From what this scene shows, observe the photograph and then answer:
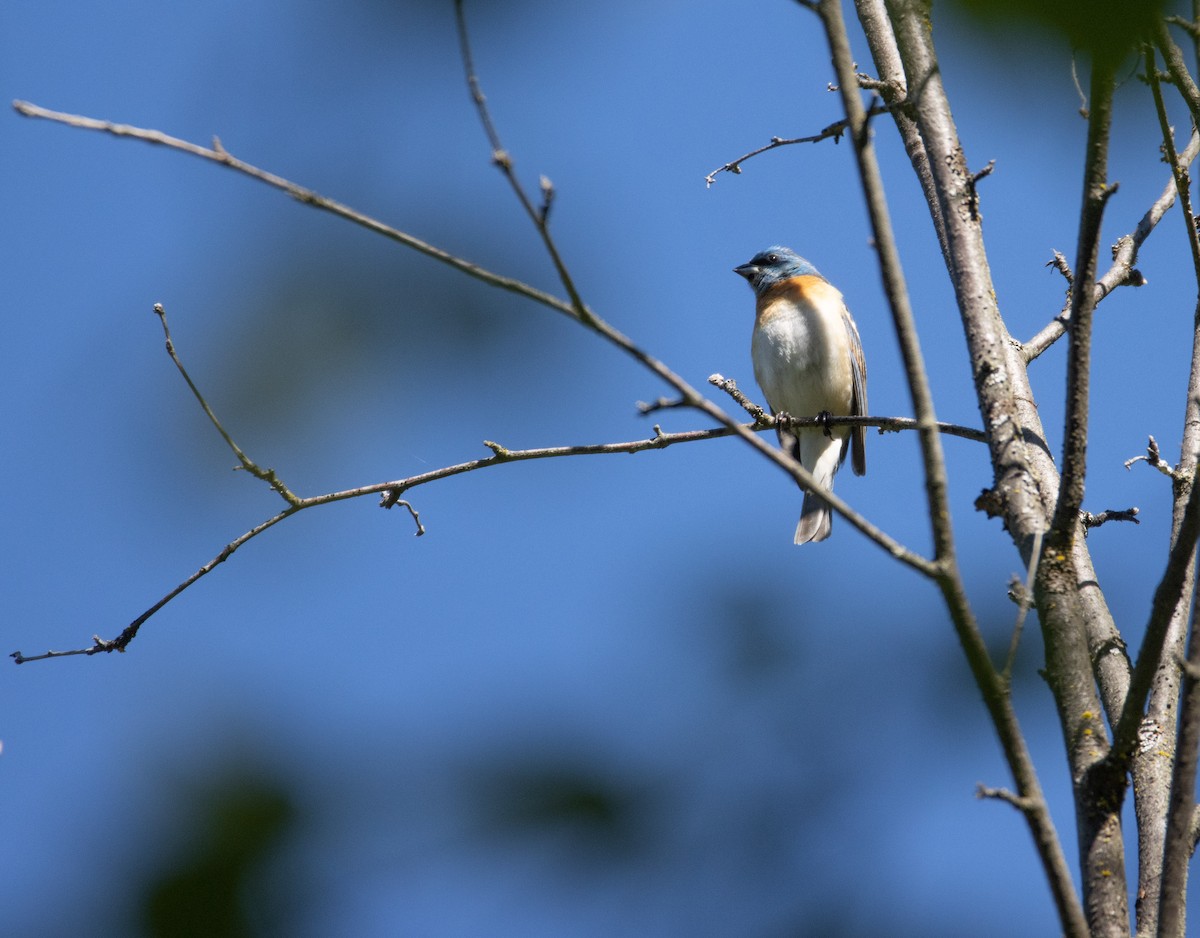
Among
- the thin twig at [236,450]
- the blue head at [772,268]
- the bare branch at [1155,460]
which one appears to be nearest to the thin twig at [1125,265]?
the bare branch at [1155,460]

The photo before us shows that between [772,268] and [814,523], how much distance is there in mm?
2554

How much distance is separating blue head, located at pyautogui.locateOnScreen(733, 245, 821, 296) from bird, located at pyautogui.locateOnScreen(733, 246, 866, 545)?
0.67m

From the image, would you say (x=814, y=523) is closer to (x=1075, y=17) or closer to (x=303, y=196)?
(x=303, y=196)

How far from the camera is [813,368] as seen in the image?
770cm

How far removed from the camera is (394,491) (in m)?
4.04

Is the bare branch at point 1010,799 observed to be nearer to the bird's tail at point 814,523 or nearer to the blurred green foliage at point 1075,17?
the blurred green foliage at point 1075,17

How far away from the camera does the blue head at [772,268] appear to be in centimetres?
877

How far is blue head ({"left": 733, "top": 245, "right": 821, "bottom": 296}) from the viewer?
8.77 metres

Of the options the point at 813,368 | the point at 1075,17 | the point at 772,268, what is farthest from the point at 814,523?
the point at 1075,17

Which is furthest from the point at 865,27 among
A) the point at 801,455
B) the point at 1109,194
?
the point at 801,455

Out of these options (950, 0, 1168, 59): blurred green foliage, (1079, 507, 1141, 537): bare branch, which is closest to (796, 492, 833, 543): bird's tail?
(1079, 507, 1141, 537): bare branch

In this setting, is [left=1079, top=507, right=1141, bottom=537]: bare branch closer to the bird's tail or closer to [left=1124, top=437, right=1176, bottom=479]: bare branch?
[left=1124, top=437, right=1176, bottom=479]: bare branch

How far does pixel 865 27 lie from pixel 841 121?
0.38m

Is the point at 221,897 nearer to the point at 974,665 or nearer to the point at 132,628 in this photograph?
the point at 974,665
